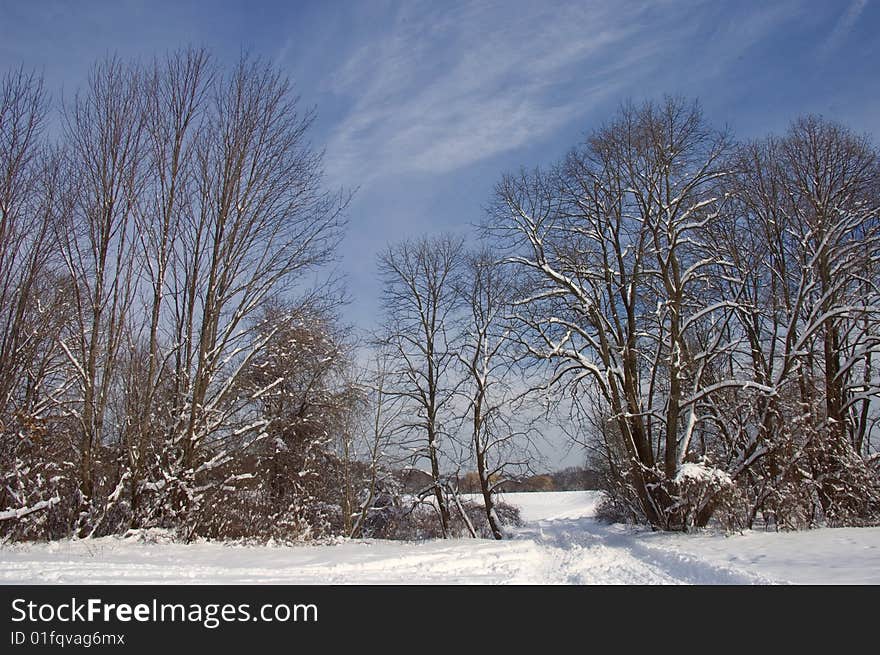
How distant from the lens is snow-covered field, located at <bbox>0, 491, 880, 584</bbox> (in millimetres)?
6203

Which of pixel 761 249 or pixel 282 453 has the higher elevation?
pixel 761 249

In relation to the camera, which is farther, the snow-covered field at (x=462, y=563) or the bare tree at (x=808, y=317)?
the bare tree at (x=808, y=317)

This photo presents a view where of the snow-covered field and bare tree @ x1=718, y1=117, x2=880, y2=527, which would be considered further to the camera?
bare tree @ x1=718, y1=117, x2=880, y2=527

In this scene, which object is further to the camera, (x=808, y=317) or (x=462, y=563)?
(x=808, y=317)

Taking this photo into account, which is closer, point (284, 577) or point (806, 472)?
point (284, 577)

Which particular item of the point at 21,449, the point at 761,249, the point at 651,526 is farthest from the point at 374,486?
the point at 761,249

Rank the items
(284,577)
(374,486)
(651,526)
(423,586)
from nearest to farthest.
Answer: (423,586) → (284,577) → (651,526) → (374,486)

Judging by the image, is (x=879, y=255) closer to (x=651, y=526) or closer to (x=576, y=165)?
(x=576, y=165)

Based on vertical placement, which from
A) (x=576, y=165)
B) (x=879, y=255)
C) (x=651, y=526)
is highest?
(x=576, y=165)

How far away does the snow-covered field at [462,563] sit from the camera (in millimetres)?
6203

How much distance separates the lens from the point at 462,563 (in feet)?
27.6

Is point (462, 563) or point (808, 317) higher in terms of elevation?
point (808, 317)

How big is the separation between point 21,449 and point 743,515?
14866 mm
